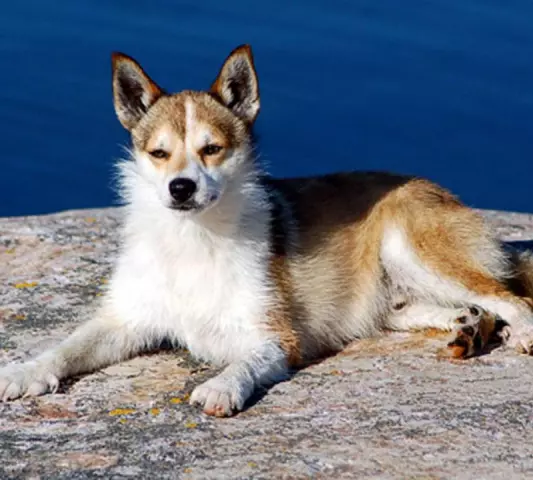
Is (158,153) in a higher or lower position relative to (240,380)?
higher

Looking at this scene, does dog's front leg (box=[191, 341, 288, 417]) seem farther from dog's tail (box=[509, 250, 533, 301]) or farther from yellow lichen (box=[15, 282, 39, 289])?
yellow lichen (box=[15, 282, 39, 289])

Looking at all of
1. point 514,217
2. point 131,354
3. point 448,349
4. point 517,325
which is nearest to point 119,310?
point 131,354

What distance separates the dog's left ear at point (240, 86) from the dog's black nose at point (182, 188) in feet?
2.42

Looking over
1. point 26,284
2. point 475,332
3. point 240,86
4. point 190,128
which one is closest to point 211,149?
point 190,128

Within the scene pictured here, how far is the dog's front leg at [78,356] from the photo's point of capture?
5.29m

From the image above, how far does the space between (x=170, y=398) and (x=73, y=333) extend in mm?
879

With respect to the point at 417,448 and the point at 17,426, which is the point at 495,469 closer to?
the point at 417,448

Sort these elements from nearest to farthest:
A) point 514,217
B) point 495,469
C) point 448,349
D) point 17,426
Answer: point 495,469 < point 17,426 < point 448,349 < point 514,217

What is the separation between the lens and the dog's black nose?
5.33m

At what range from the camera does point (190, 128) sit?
5.60 meters

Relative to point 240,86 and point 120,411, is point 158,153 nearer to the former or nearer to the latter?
point 240,86

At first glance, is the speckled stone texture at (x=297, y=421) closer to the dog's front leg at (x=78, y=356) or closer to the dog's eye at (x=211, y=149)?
the dog's front leg at (x=78, y=356)

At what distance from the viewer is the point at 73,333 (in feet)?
19.0

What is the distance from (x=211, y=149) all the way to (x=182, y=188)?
373 millimetres
